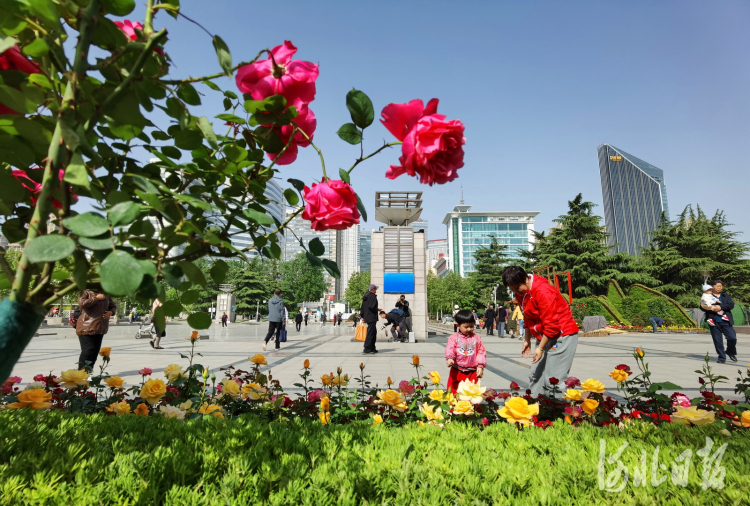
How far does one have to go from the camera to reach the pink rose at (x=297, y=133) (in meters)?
1.21

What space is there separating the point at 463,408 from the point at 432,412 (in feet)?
0.75

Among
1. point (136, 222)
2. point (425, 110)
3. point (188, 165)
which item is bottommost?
point (136, 222)

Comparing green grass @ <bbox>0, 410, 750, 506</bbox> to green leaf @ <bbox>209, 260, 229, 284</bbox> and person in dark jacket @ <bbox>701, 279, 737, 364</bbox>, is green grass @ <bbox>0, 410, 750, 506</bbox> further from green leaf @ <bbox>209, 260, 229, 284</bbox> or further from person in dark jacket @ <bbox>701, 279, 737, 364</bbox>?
person in dark jacket @ <bbox>701, 279, 737, 364</bbox>

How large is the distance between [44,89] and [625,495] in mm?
2415

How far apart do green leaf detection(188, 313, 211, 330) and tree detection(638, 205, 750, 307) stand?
135 feet

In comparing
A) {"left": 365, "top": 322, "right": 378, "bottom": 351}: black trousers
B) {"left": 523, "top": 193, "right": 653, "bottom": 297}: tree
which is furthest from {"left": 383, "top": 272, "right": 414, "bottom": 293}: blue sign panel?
{"left": 523, "top": 193, "right": 653, "bottom": 297}: tree

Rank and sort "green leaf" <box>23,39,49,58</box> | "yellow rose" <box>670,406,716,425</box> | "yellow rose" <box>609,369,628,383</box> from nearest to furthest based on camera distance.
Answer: "green leaf" <box>23,39,49,58</box>
"yellow rose" <box>670,406,716,425</box>
"yellow rose" <box>609,369,628,383</box>

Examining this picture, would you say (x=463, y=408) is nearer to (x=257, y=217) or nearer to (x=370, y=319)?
(x=257, y=217)

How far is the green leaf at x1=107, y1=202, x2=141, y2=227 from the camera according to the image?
0.82 m

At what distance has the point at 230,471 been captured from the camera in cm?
175

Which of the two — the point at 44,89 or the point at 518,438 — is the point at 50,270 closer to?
the point at 44,89

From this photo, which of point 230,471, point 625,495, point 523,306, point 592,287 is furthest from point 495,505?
point 592,287

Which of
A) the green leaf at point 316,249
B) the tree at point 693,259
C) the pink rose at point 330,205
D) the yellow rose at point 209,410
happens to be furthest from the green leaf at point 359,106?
the tree at point 693,259

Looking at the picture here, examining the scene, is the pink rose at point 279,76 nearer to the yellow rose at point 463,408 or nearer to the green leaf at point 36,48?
the green leaf at point 36,48
